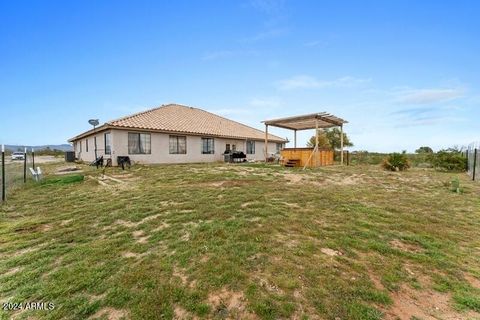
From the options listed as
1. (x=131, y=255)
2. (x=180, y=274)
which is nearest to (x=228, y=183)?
(x=131, y=255)

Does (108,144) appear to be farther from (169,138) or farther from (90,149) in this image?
(90,149)

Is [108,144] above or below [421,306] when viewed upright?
above

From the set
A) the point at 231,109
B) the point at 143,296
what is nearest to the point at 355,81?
the point at 231,109

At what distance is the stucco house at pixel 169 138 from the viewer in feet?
44.8

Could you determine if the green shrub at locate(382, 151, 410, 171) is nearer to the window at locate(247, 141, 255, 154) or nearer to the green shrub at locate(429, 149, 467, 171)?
the green shrub at locate(429, 149, 467, 171)

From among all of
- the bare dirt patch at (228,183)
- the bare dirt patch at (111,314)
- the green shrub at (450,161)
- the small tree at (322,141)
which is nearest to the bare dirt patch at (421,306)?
the bare dirt patch at (111,314)

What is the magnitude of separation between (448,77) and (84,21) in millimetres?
20114

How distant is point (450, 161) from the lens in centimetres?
1357

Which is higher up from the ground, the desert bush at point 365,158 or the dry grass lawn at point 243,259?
the desert bush at point 365,158

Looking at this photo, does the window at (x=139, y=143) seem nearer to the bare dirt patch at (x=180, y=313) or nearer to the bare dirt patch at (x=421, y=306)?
the bare dirt patch at (x=180, y=313)

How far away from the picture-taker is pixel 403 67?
1199cm

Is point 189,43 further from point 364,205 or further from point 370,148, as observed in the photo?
point 370,148

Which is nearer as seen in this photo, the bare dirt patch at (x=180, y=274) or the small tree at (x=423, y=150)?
the bare dirt patch at (x=180, y=274)

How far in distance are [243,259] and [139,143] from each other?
13403 mm
